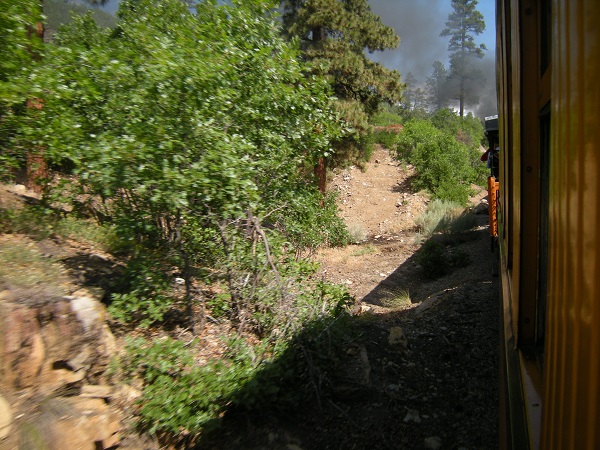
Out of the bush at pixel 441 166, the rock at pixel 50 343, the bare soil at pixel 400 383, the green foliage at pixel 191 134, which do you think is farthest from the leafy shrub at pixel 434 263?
the bush at pixel 441 166

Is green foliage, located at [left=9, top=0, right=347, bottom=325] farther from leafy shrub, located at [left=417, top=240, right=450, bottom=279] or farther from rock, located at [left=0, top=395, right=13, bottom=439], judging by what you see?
leafy shrub, located at [left=417, top=240, right=450, bottom=279]

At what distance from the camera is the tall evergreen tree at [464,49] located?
51.1 m

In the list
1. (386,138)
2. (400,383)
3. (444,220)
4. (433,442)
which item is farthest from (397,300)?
(386,138)

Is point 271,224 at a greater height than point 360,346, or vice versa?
point 271,224

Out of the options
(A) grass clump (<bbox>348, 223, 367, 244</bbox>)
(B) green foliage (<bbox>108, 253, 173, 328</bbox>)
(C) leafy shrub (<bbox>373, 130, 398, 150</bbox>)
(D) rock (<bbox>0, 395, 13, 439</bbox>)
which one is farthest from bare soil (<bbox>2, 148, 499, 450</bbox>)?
(C) leafy shrub (<bbox>373, 130, 398, 150</bbox>)

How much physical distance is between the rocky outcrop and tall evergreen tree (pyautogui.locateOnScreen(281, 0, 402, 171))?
11244mm

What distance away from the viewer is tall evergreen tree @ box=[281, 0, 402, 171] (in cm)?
1434

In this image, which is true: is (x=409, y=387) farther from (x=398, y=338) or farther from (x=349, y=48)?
(x=349, y=48)

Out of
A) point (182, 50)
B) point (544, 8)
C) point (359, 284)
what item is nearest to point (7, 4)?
point (182, 50)

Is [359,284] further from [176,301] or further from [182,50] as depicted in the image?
[182,50]

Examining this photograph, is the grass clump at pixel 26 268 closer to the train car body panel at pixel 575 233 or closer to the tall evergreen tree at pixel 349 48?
the train car body panel at pixel 575 233

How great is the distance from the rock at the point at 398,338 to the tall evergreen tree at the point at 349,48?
962 centimetres

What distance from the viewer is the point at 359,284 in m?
9.49

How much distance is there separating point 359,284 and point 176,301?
17.0 ft
